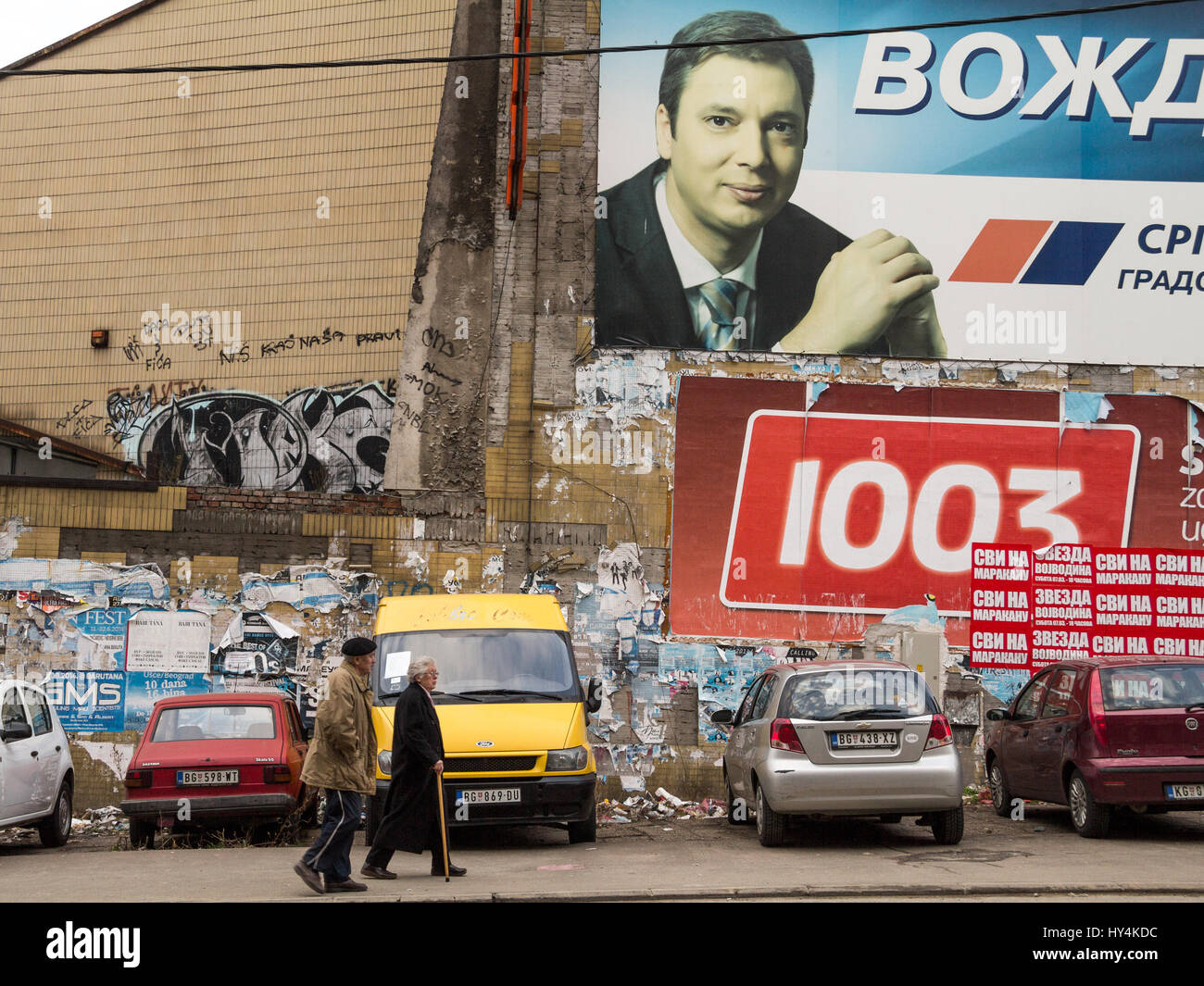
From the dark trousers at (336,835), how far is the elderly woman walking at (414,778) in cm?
69

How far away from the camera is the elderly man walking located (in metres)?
8.88

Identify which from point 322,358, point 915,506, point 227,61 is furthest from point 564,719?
point 227,61

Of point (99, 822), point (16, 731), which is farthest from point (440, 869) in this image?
point (99, 822)

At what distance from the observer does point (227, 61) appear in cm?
2506

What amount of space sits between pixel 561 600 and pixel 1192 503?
8.40 metres

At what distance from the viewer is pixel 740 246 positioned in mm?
17359

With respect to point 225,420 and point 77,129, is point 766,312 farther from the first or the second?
point 77,129

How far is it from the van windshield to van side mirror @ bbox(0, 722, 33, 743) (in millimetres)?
3234

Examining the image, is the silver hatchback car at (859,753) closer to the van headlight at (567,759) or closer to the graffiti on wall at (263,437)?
the van headlight at (567,759)

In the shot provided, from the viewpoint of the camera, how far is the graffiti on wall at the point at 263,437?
2344 centimetres

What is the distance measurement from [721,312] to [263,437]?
1025cm
